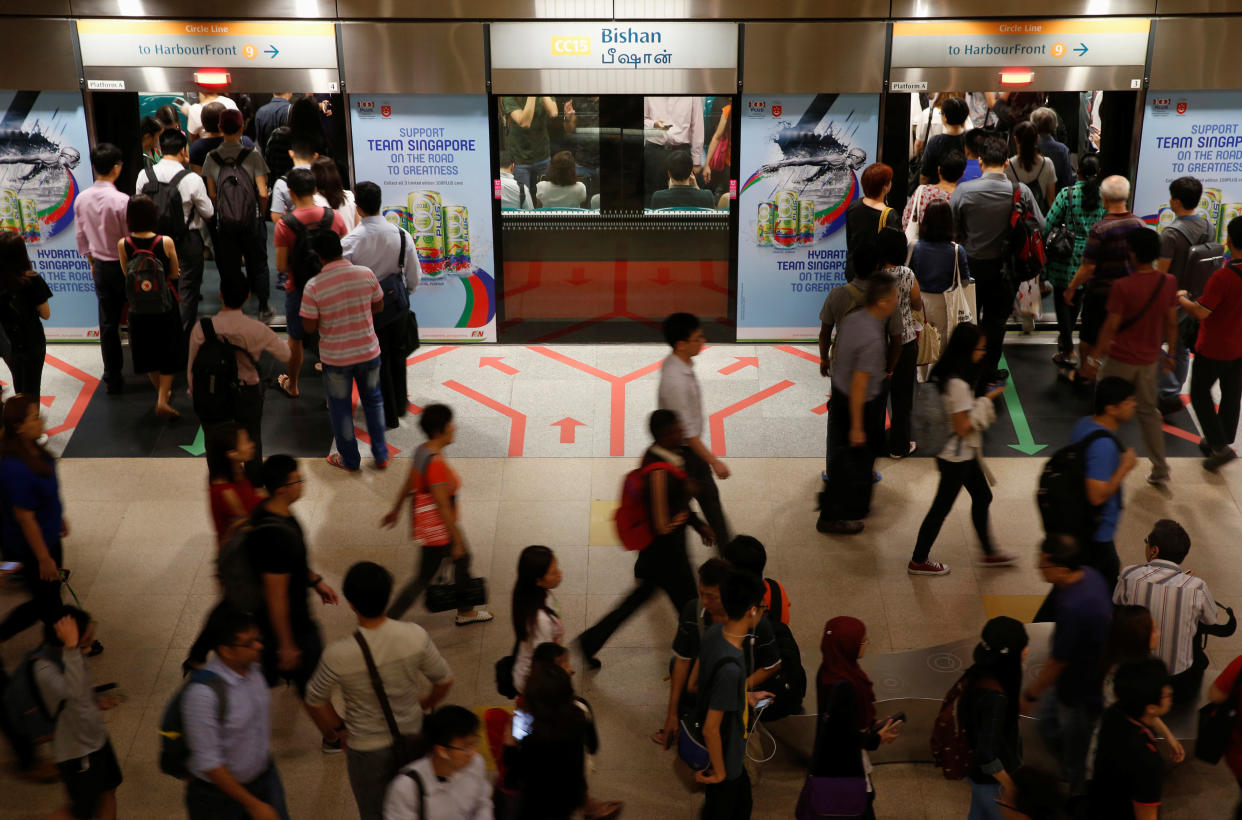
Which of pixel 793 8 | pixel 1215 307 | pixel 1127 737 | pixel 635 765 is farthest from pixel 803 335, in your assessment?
pixel 1127 737

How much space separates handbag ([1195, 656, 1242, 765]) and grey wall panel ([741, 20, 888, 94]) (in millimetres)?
5642

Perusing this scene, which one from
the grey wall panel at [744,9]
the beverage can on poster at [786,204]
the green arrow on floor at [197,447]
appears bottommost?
the green arrow on floor at [197,447]

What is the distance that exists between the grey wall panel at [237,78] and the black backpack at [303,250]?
1478mm

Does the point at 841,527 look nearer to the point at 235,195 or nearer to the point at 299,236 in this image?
the point at 299,236

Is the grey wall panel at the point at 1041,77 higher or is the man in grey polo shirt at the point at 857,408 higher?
the grey wall panel at the point at 1041,77

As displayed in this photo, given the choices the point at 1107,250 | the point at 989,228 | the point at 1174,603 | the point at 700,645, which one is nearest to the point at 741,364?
the point at 989,228

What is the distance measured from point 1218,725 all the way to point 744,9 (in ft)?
19.8

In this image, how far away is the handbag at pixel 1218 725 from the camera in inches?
185

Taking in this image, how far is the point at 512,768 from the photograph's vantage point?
4113mm

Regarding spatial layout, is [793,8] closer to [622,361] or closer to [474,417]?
[622,361]

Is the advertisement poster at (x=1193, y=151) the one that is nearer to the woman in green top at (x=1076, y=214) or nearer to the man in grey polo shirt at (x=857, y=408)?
the woman in green top at (x=1076, y=214)

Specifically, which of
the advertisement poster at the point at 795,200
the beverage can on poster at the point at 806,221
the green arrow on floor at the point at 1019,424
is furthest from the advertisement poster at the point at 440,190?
the green arrow on floor at the point at 1019,424

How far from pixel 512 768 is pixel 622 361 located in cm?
583

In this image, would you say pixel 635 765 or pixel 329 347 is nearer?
pixel 635 765
